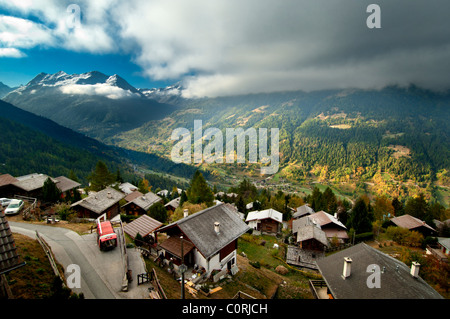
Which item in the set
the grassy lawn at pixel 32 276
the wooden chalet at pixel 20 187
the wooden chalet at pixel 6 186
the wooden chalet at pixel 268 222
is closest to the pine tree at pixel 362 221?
the wooden chalet at pixel 268 222

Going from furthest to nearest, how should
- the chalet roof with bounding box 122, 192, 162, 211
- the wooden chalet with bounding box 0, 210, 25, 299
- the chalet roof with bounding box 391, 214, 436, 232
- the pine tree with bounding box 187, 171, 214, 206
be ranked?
the chalet roof with bounding box 122, 192, 162, 211, the pine tree with bounding box 187, 171, 214, 206, the chalet roof with bounding box 391, 214, 436, 232, the wooden chalet with bounding box 0, 210, 25, 299

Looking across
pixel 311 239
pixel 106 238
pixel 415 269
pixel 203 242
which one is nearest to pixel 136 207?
pixel 106 238

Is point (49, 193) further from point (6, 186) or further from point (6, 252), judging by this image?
point (6, 252)

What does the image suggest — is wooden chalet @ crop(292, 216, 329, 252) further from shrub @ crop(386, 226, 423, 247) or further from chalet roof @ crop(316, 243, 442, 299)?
chalet roof @ crop(316, 243, 442, 299)

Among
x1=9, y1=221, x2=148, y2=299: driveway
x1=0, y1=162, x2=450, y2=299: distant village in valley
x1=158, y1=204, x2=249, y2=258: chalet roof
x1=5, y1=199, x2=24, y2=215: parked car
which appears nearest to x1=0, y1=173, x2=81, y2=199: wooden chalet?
x1=0, y1=162, x2=450, y2=299: distant village in valley

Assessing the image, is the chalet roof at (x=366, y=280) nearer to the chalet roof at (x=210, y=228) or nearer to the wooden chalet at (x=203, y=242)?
the wooden chalet at (x=203, y=242)

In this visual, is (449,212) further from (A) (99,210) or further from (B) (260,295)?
(A) (99,210)

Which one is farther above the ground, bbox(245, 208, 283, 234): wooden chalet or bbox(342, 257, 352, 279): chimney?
bbox(342, 257, 352, 279): chimney
